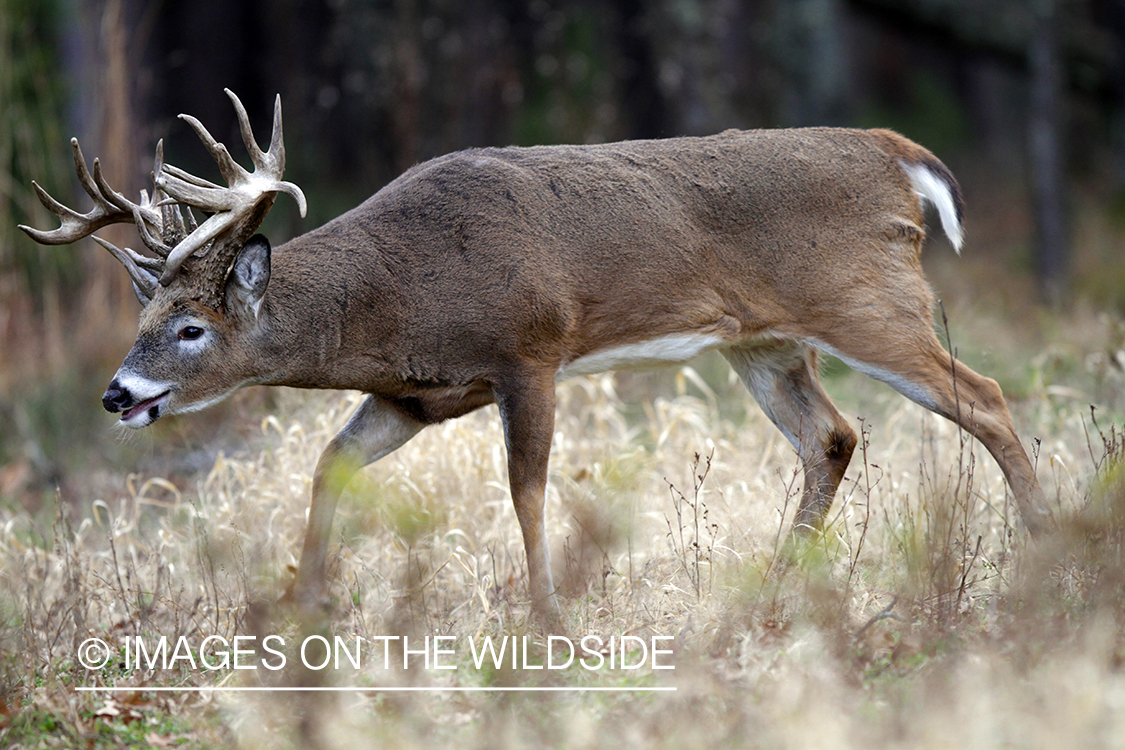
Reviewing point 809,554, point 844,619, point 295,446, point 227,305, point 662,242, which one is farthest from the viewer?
point 295,446

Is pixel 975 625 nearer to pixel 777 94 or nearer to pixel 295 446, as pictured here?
pixel 295 446

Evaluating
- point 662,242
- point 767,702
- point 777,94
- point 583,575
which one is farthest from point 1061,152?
point 767,702

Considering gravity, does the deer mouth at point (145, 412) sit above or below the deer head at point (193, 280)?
below

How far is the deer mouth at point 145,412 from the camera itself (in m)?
4.41

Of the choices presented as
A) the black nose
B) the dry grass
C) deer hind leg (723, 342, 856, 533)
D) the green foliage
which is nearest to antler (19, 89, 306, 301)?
the black nose

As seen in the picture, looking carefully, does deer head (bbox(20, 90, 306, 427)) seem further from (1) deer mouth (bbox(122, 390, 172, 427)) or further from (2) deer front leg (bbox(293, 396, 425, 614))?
(2) deer front leg (bbox(293, 396, 425, 614))

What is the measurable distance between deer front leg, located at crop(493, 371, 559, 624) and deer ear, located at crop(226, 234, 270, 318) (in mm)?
931

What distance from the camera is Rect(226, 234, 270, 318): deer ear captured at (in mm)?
4383

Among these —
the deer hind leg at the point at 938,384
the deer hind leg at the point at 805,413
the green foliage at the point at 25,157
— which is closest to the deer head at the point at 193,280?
the deer hind leg at the point at 805,413

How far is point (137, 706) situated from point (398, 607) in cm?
95

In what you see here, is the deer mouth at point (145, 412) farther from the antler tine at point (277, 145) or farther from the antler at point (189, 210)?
the antler tine at point (277, 145)

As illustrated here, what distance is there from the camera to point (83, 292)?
791 cm

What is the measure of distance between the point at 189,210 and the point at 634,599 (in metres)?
2.21

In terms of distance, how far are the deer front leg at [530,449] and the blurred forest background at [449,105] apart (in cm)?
308
